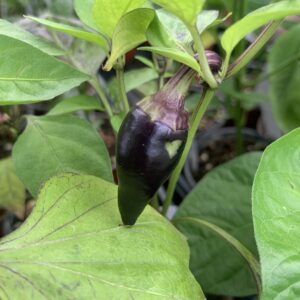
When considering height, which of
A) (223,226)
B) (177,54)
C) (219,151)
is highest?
(177,54)

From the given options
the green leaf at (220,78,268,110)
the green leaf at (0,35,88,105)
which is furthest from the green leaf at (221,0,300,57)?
the green leaf at (220,78,268,110)

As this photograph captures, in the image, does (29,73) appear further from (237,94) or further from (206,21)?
(237,94)

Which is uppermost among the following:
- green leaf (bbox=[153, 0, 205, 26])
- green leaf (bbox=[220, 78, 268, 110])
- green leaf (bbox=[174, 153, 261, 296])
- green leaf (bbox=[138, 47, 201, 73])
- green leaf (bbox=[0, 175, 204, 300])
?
green leaf (bbox=[153, 0, 205, 26])

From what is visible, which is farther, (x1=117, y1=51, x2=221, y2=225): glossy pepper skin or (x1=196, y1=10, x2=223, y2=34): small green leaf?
(x1=196, y1=10, x2=223, y2=34): small green leaf

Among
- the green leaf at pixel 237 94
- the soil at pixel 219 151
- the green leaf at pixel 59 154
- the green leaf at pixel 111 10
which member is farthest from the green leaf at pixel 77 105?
the soil at pixel 219 151

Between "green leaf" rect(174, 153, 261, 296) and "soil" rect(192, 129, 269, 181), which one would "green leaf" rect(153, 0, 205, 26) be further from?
"soil" rect(192, 129, 269, 181)

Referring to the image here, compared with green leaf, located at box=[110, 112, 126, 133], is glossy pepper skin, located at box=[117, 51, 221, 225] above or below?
above

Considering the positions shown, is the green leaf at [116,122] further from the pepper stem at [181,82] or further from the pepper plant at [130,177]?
→ the pepper stem at [181,82]

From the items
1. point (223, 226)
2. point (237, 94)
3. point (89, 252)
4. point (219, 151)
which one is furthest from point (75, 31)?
point (219, 151)
